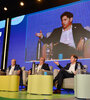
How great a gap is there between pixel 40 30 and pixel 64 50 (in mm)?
1177

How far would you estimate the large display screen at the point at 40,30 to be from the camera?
464 centimetres

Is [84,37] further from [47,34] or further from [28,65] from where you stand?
[28,65]

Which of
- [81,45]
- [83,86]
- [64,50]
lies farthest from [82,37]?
[83,86]

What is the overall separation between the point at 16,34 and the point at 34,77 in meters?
4.22

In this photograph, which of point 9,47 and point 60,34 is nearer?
point 60,34

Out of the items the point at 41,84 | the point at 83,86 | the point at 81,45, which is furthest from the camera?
the point at 81,45

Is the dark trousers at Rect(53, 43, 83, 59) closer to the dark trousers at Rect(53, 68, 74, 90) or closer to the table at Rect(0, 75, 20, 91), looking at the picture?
the dark trousers at Rect(53, 68, 74, 90)

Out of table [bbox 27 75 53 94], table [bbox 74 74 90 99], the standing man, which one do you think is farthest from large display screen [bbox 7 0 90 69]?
table [bbox 74 74 90 99]

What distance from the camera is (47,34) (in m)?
5.17

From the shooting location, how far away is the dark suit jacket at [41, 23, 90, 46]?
4523 millimetres

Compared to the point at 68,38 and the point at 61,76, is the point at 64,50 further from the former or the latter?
the point at 61,76

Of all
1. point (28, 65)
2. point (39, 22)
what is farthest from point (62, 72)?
point (39, 22)

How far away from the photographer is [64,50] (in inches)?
187

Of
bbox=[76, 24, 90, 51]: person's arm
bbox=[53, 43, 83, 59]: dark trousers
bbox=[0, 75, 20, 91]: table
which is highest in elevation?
bbox=[76, 24, 90, 51]: person's arm
